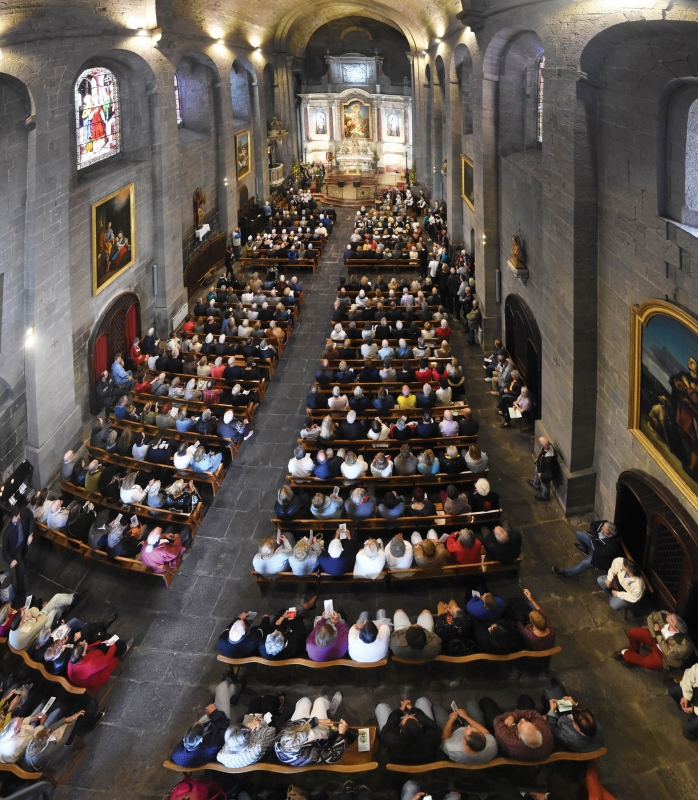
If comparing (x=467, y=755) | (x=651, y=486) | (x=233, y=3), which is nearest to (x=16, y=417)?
(x=467, y=755)

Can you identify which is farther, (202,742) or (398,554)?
(398,554)

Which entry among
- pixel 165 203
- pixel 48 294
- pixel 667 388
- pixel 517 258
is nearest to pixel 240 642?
pixel 667 388

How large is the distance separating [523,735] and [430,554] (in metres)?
2.59

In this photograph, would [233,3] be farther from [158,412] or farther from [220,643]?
[220,643]

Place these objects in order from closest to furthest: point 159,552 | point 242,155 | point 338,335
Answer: point 159,552 → point 338,335 → point 242,155

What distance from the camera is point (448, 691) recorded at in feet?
24.2

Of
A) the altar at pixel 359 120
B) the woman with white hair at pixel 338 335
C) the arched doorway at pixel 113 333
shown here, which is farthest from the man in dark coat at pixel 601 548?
the altar at pixel 359 120

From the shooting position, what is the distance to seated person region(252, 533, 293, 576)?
27.2 ft

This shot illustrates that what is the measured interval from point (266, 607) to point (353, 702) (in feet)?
5.83

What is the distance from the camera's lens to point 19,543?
8953 mm

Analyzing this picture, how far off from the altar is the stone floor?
86.4 ft

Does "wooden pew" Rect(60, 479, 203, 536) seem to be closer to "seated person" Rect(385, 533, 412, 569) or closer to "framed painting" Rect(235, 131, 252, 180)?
"seated person" Rect(385, 533, 412, 569)

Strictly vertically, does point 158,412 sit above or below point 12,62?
below

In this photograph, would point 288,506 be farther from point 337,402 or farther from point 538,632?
point 538,632
